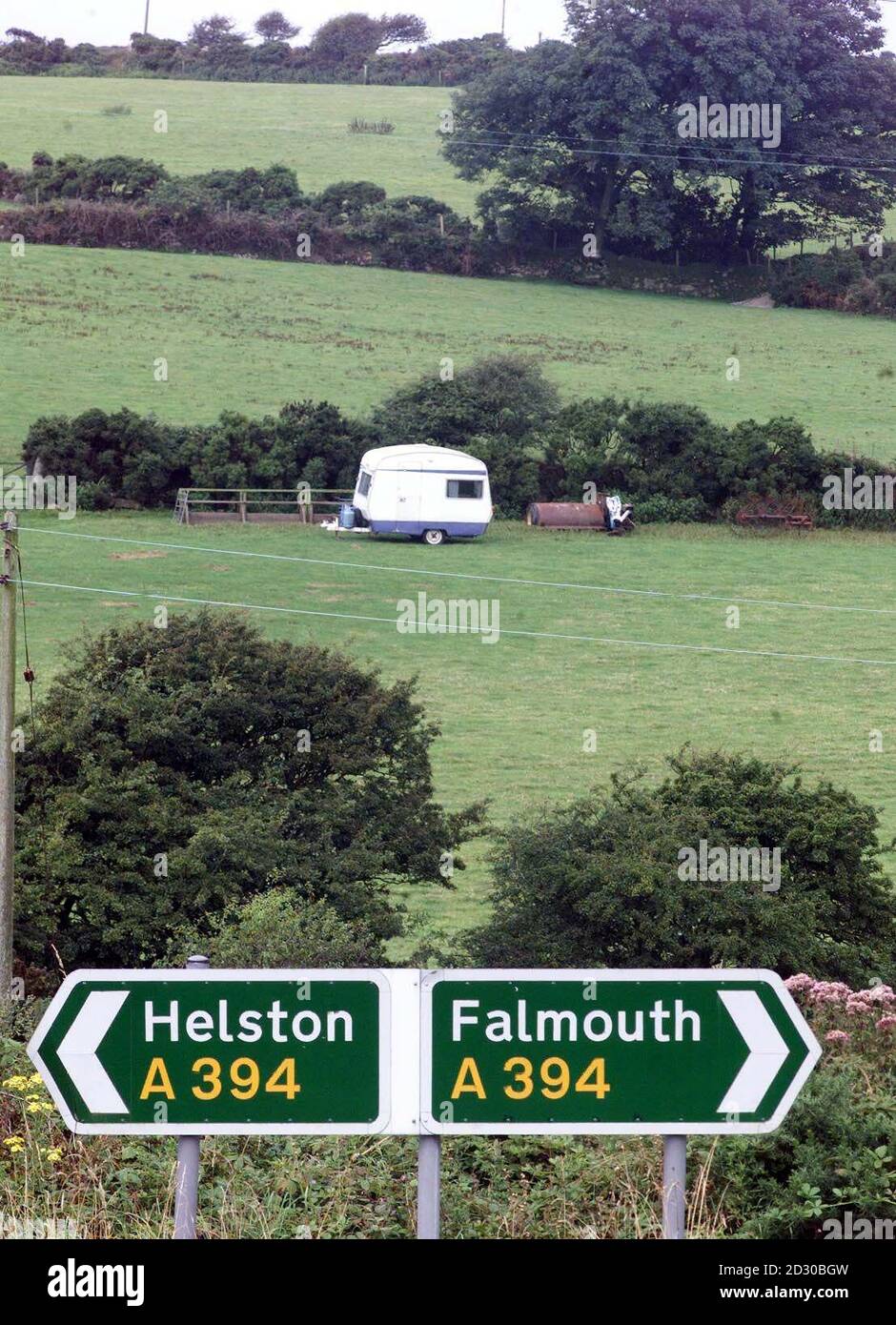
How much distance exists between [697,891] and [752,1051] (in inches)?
463

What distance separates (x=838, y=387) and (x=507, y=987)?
64.5m

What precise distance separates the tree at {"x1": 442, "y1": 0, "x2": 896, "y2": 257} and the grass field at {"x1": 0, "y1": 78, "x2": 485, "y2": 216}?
5.60 meters

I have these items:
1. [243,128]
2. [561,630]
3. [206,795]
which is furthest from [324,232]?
[206,795]

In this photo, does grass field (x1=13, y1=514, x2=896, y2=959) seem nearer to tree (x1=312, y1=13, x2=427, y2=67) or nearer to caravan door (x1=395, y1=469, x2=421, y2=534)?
caravan door (x1=395, y1=469, x2=421, y2=534)

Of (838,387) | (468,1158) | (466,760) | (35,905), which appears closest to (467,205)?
(838,387)

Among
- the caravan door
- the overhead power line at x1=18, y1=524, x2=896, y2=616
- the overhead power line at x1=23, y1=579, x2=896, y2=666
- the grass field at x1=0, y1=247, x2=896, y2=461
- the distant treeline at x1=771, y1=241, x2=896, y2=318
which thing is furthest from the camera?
the distant treeline at x1=771, y1=241, x2=896, y2=318

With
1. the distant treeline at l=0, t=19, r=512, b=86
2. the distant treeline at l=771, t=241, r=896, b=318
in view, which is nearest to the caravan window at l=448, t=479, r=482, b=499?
the distant treeline at l=771, t=241, r=896, b=318

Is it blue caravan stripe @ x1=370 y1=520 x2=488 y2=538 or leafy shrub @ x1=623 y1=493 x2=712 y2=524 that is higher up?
leafy shrub @ x1=623 y1=493 x2=712 y2=524

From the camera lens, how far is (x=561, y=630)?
123 feet

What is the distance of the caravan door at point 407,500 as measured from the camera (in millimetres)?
45688

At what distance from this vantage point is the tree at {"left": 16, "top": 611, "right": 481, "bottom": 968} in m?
18.0

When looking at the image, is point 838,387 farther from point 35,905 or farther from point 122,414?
point 35,905

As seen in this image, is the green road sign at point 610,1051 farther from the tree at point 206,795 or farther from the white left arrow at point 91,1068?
the tree at point 206,795

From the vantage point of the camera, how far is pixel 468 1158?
689 cm
